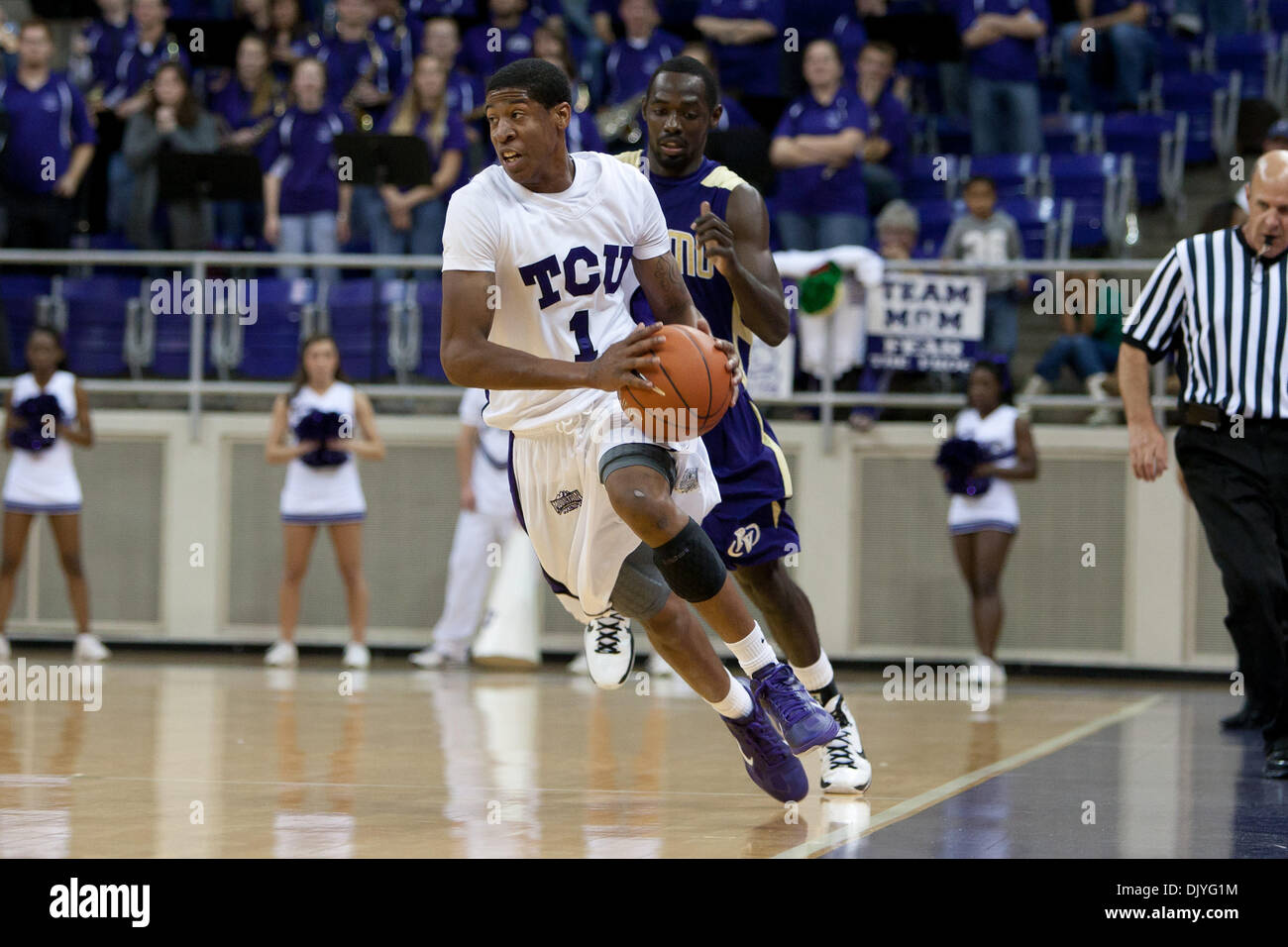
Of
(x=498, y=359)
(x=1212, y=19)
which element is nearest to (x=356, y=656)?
(x=498, y=359)

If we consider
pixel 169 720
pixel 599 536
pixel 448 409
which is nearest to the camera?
pixel 599 536

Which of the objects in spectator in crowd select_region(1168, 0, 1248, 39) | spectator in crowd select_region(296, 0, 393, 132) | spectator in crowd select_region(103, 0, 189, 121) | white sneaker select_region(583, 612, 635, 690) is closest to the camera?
white sneaker select_region(583, 612, 635, 690)

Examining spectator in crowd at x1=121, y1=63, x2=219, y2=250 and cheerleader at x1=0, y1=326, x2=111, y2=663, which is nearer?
cheerleader at x1=0, y1=326, x2=111, y2=663

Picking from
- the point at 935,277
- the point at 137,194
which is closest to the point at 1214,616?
the point at 935,277

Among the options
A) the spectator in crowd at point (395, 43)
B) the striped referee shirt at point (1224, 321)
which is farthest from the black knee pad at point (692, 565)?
the spectator in crowd at point (395, 43)

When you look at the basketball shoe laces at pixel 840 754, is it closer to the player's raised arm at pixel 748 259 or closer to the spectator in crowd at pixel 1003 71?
the player's raised arm at pixel 748 259

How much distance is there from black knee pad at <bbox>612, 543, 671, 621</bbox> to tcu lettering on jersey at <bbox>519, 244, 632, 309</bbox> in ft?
2.73

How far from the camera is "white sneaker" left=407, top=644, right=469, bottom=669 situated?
11617mm

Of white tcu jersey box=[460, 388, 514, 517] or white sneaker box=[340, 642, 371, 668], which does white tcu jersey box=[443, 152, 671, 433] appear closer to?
white tcu jersey box=[460, 388, 514, 517]

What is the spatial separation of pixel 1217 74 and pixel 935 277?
446 centimetres

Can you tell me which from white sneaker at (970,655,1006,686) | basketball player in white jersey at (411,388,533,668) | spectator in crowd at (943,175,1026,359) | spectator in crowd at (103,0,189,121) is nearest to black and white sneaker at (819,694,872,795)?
white sneaker at (970,655,1006,686)

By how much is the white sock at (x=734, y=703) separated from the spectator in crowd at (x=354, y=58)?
31.7 feet

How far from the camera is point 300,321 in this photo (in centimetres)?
1246

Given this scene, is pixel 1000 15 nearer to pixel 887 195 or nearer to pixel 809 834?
pixel 887 195
